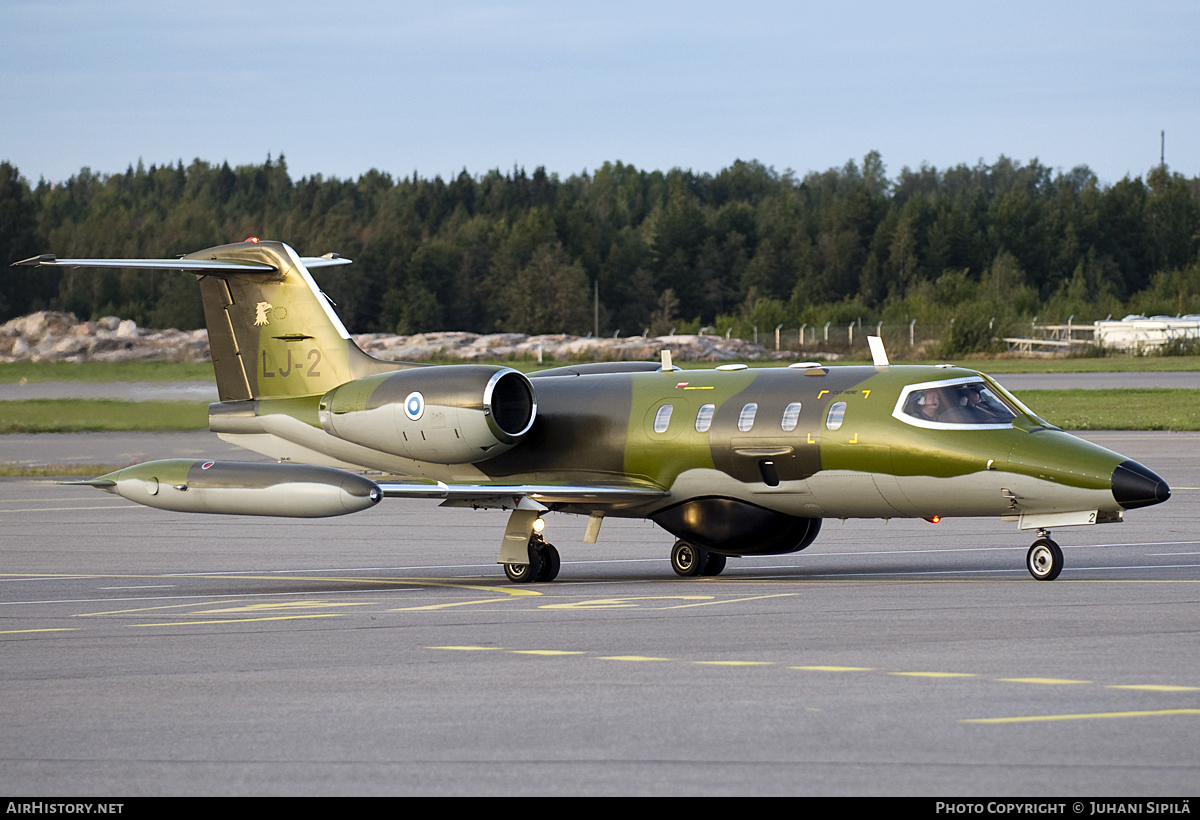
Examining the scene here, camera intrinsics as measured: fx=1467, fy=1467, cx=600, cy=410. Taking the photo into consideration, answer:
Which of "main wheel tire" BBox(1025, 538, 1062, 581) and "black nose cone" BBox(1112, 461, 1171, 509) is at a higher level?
"black nose cone" BBox(1112, 461, 1171, 509)

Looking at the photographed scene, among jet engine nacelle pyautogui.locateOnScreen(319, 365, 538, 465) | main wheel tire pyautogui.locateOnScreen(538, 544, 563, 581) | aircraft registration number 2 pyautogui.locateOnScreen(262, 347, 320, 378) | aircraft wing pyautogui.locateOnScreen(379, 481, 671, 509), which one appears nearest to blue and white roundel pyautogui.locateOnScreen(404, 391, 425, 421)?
jet engine nacelle pyautogui.locateOnScreen(319, 365, 538, 465)

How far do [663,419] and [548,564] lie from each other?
2.61 metres

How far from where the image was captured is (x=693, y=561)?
2092 centimetres

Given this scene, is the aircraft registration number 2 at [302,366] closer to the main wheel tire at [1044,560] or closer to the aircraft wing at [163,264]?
the aircraft wing at [163,264]

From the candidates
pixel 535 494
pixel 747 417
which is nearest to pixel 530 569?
pixel 535 494

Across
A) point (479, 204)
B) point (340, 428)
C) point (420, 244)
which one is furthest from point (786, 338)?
point (340, 428)

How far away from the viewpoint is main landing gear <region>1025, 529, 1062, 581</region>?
59.4ft

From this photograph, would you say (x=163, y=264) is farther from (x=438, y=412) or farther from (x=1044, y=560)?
(x=1044, y=560)

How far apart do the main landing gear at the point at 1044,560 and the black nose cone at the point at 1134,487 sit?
3.68 ft

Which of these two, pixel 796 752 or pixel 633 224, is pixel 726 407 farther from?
pixel 633 224

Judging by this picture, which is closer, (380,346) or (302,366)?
(302,366)

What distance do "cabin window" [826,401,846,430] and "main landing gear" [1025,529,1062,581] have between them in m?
2.91

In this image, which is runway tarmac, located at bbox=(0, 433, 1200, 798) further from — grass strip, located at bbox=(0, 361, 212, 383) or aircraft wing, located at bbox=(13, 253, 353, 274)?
grass strip, located at bbox=(0, 361, 212, 383)
